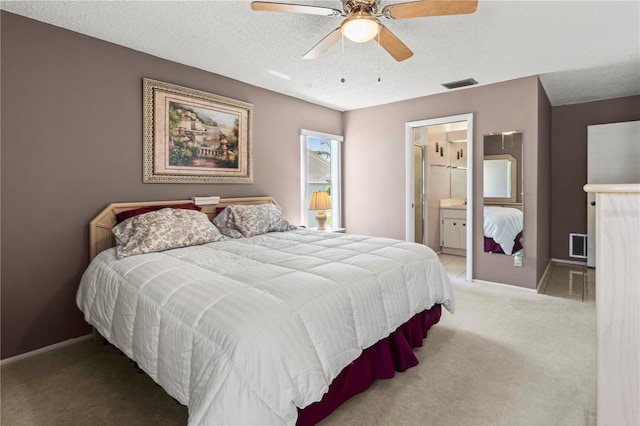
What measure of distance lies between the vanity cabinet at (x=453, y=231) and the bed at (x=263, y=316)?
339 centimetres

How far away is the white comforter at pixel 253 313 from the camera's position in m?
1.33

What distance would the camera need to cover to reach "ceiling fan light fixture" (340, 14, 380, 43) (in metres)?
1.99

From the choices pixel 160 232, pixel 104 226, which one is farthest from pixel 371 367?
pixel 104 226

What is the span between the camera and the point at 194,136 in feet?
11.6

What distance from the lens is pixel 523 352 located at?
2531 millimetres

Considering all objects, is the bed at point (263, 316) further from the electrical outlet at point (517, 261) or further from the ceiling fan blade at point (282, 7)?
the electrical outlet at point (517, 261)

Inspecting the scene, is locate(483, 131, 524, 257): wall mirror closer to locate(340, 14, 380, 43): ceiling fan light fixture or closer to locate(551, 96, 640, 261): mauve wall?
locate(551, 96, 640, 261): mauve wall

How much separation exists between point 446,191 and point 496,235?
2426 mm

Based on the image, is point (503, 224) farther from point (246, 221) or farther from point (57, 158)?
point (57, 158)

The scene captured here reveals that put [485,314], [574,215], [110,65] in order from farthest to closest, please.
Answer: [574,215] < [485,314] < [110,65]

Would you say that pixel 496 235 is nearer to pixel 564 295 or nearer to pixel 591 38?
pixel 564 295

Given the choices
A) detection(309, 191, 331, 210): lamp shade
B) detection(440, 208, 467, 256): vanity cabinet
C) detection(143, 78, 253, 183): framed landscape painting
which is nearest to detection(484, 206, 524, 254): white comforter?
detection(440, 208, 467, 256): vanity cabinet

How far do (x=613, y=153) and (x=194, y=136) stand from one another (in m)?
5.39

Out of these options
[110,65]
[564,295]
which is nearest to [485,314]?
[564,295]
